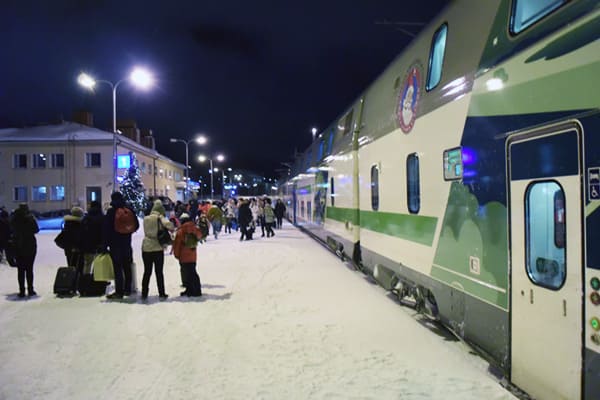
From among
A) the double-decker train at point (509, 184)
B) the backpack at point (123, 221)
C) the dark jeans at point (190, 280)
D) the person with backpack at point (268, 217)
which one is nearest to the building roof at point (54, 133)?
the person with backpack at point (268, 217)

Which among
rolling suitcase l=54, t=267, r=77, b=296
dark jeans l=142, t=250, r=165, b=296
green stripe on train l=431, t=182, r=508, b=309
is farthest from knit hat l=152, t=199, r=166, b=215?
green stripe on train l=431, t=182, r=508, b=309

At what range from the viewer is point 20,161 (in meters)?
42.7

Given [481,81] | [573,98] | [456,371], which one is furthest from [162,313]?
[573,98]

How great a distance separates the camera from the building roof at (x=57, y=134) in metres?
42.2

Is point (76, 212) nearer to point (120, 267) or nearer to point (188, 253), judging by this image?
point (120, 267)

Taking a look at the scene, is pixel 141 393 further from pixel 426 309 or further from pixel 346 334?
pixel 426 309

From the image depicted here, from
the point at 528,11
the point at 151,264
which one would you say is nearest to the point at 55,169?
the point at 151,264

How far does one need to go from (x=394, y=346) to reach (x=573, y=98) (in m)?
3.44

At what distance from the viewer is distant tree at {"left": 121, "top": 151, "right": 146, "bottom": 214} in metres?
35.3

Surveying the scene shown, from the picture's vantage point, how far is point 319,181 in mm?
15383

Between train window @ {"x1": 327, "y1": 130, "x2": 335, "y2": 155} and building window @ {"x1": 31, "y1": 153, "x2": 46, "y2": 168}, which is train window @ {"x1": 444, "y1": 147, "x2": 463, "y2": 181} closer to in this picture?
train window @ {"x1": 327, "y1": 130, "x2": 335, "y2": 155}

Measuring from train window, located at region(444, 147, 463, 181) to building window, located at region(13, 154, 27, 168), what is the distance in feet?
153

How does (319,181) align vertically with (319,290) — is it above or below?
above

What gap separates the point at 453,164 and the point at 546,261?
1574mm
